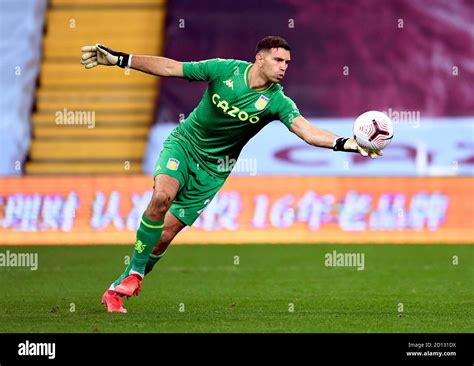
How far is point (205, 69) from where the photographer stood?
10.6 metres

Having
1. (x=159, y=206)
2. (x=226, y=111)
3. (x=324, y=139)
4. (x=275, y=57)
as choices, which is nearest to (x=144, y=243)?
→ (x=159, y=206)

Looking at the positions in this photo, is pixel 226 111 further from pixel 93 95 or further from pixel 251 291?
pixel 93 95

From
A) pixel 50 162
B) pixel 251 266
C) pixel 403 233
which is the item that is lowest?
pixel 251 266

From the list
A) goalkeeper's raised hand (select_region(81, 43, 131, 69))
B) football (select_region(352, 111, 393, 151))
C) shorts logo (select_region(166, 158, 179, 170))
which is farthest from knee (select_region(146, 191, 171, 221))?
football (select_region(352, 111, 393, 151))

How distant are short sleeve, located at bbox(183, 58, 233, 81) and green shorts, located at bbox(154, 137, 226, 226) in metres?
0.73

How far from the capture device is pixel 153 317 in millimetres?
10266

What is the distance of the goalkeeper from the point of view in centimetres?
1038

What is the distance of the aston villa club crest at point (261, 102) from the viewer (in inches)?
416

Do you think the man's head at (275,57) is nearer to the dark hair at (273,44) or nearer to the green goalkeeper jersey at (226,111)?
the dark hair at (273,44)

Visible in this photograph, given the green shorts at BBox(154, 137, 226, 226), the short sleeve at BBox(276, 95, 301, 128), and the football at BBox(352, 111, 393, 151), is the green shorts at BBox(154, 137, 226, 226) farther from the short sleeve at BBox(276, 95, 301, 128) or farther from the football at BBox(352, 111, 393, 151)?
the football at BBox(352, 111, 393, 151)

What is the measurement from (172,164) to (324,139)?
159 cm
